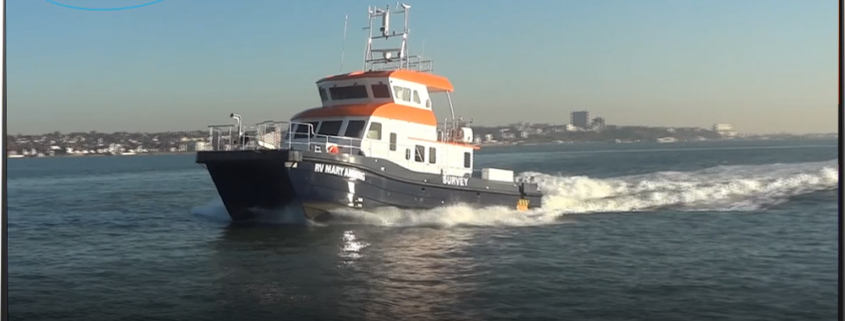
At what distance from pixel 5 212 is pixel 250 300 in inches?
122

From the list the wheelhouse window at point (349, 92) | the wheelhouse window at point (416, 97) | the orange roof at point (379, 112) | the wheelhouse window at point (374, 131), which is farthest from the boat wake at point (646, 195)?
the wheelhouse window at point (349, 92)

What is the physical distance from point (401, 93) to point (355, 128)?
103 centimetres

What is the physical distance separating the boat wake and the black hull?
20cm

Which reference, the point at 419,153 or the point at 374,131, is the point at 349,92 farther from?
the point at 419,153

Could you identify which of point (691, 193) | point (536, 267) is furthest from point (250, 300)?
point (691, 193)

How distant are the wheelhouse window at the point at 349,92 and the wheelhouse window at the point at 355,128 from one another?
2.30 feet

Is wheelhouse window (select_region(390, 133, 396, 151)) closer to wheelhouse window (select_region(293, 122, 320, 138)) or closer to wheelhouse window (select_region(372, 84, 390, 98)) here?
wheelhouse window (select_region(372, 84, 390, 98))

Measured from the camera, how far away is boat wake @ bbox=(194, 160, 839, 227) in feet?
34.1

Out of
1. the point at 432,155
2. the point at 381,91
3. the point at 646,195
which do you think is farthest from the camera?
the point at 646,195

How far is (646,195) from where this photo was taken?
14.5 m

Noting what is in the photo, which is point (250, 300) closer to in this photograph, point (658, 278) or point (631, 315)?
point (631, 315)

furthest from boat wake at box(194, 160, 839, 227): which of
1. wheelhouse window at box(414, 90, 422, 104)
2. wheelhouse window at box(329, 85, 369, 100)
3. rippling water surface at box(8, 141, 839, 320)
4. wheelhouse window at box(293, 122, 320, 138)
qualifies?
wheelhouse window at box(329, 85, 369, 100)

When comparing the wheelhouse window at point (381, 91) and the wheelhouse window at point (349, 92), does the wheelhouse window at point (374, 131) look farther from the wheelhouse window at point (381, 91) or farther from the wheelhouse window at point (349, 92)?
the wheelhouse window at point (349, 92)

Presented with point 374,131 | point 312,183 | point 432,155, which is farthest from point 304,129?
point 432,155
